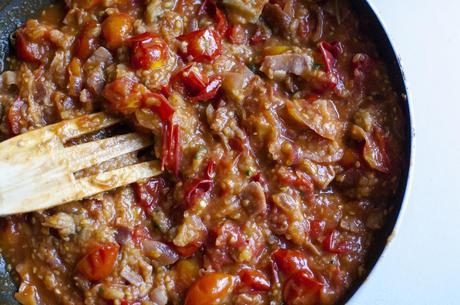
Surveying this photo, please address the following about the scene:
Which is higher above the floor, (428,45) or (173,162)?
(428,45)

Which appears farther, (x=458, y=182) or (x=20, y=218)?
(x=458, y=182)

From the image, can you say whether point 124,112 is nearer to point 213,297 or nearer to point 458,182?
point 213,297

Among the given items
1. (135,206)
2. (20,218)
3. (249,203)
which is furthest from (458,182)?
(20,218)

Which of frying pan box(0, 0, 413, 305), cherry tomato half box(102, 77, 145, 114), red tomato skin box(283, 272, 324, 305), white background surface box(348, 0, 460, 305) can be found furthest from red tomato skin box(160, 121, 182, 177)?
white background surface box(348, 0, 460, 305)

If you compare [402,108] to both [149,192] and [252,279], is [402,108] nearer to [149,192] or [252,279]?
[252,279]

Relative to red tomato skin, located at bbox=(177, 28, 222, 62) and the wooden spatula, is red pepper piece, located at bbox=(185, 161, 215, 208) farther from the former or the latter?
red tomato skin, located at bbox=(177, 28, 222, 62)
